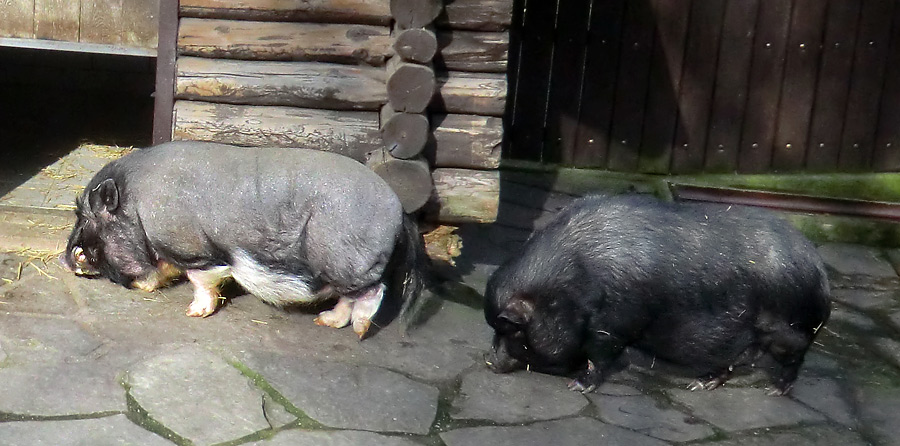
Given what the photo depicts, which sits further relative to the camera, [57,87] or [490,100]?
[57,87]

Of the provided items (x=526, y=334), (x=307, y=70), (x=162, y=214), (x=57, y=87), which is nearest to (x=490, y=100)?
(x=307, y=70)

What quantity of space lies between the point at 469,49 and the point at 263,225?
140 centimetres

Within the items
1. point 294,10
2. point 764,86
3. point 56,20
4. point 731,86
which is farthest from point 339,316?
point 764,86

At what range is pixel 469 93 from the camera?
16.4 ft

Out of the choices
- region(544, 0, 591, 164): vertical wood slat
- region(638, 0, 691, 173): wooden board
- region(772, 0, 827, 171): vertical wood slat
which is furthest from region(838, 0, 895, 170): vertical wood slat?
region(544, 0, 591, 164): vertical wood slat

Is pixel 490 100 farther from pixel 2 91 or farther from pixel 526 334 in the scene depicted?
pixel 2 91

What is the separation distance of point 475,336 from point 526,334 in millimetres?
569

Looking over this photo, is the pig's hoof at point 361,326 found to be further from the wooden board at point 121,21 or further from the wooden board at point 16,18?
the wooden board at point 16,18

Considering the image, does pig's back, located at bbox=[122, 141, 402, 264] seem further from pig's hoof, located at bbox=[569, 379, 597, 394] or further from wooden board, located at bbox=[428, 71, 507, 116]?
pig's hoof, located at bbox=[569, 379, 597, 394]

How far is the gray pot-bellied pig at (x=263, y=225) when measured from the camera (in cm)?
444

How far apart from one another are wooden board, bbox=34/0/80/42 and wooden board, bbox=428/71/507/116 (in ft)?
7.93

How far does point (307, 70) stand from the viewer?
4945mm

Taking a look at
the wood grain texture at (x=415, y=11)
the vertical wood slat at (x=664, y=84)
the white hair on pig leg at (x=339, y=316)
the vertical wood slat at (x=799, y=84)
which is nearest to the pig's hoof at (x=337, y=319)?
the white hair on pig leg at (x=339, y=316)

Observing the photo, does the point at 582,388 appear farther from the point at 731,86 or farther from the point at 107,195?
the point at 731,86
